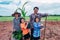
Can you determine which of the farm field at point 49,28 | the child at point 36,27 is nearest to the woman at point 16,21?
the farm field at point 49,28

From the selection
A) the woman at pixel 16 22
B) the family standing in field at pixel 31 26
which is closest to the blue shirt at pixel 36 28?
the family standing in field at pixel 31 26

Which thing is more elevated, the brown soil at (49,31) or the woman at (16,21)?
the woman at (16,21)

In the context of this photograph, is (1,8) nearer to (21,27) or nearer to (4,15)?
(4,15)

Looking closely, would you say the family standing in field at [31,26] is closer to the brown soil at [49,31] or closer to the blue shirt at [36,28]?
the blue shirt at [36,28]

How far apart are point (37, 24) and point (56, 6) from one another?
18.0 inches

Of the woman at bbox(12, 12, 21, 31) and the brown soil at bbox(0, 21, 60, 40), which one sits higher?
the woman at bbox(12, 12, 21, 31)

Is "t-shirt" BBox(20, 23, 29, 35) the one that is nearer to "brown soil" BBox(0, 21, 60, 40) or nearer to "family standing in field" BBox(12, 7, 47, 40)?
"family standing in field" BBox(12, 7, 47, 40)

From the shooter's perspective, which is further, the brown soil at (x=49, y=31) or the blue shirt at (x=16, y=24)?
the brown soil at (x=49, y=31)

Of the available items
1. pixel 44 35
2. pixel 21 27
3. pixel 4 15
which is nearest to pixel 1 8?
pixel 4 15

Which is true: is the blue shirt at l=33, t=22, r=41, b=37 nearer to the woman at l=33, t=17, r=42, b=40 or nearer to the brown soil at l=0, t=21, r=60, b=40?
the woman at l=33, t=17, r=42, b=40

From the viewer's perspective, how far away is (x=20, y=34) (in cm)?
410

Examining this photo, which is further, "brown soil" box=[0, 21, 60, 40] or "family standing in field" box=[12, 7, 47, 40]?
"brown soil" box=[0, 21, 60, 40]

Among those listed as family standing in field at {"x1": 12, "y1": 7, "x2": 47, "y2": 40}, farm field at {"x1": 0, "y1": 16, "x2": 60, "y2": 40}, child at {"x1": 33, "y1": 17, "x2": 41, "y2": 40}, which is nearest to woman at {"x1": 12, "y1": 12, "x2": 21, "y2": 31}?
family standing in field at {"x1": 12, "y1": 7, "x2": 47, "y2": 40}

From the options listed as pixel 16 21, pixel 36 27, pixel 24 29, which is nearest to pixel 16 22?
pixel 16 21
